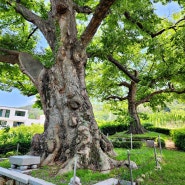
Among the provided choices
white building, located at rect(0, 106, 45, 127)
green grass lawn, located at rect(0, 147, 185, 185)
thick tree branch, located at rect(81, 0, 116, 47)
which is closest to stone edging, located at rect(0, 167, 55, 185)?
green grass lawn, located at rect(0, 147, 185, 185)

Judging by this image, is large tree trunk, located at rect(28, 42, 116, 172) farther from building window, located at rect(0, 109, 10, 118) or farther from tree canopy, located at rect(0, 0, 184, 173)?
building window, located at rect(0, 109, 10, 118)

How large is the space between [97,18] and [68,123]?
3.37 meters

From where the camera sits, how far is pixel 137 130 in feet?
59.5

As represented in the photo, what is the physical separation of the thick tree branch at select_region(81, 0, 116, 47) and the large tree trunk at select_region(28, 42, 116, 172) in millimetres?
485

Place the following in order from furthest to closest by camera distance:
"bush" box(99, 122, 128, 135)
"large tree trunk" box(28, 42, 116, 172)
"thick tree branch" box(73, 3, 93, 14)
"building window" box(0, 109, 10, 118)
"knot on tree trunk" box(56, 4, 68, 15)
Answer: "building window" box(0, 109, 10, 118) < "bush" box(99, 122, 128, 135) < "thick tree branch" box(73, 3, 93, 14) < "knot on tree trunk" box(56, 4, 68, 15) < "large tree trunk" box(28, 42, 116, 172)

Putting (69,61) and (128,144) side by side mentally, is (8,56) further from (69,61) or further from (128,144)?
(128,144)

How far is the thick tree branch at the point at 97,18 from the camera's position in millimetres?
5547

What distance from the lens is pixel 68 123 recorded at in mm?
5957

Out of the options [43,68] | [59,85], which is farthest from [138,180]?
[43,68]

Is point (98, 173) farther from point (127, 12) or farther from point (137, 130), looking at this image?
point (137, 130)

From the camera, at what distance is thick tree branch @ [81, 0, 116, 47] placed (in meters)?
5.55

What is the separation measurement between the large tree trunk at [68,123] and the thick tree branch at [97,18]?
485 millimetres

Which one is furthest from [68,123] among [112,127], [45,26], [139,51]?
[112,127]

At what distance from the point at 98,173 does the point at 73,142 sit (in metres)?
1.21
